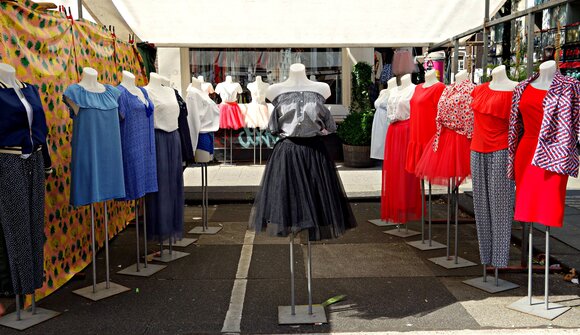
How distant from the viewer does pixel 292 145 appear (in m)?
4.04

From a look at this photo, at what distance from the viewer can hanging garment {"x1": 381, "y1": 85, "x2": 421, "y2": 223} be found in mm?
6234

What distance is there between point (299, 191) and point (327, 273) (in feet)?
4.75

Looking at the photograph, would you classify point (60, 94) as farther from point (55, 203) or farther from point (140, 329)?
point (140, 329)

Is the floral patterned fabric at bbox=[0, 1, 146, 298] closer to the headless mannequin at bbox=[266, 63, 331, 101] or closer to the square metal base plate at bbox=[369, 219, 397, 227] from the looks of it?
the headless mannequin at bbox=[266, 63, 331, 101]

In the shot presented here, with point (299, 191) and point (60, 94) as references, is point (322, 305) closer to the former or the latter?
point (299, 191)

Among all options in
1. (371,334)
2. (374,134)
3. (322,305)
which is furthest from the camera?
(374,134)

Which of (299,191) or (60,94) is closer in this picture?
(299,191)

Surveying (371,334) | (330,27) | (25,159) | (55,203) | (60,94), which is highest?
(330,27)

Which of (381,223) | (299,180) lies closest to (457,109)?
(299,180)

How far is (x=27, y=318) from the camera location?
4086mm

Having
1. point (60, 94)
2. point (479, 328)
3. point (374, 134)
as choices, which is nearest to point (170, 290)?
point (60, 94)

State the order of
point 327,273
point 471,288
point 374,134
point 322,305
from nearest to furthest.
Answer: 1. point 322,305
2. point 471,288
3. point 327,273
4. point 374,134

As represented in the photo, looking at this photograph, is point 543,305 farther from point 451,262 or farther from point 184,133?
point 184,133

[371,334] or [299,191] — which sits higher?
[299,191]
